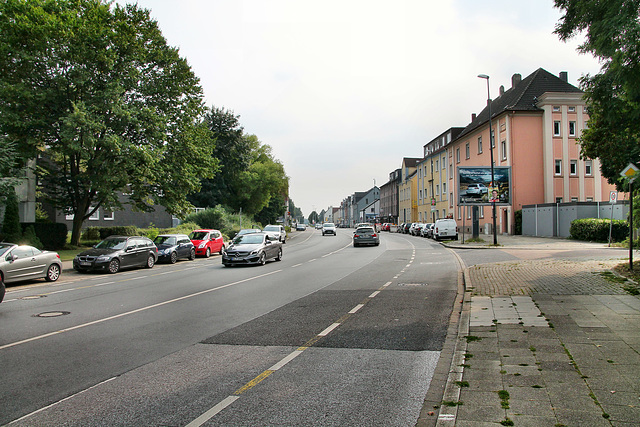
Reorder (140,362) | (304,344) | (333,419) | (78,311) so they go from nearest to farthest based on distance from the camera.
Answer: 1. (333,419)
2. (140,362)
3. (304,344)
4. (78,311)

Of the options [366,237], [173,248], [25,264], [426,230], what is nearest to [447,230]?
[366,237]

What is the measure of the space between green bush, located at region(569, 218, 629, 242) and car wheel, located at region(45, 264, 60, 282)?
2967 cm

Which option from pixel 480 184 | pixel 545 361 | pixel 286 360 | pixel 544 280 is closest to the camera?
pixel 545 361

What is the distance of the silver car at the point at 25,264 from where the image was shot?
1416cm

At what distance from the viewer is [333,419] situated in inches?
153

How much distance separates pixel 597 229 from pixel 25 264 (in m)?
30.7

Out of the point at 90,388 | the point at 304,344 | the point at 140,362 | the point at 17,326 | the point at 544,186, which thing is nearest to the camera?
the point at 90,388

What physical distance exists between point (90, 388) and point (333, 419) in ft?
8.76

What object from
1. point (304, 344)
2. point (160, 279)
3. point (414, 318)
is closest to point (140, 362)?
point (304, 344)

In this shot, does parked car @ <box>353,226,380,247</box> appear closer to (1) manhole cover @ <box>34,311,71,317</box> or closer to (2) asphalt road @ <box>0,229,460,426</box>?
(2) asphalt road @ <box>0,229,460,426</box>

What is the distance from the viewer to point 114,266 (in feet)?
61.8

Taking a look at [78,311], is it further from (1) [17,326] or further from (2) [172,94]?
(2) [172,94]

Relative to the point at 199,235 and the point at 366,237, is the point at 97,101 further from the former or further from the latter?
the point at 366,237

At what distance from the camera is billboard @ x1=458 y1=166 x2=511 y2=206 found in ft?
112
